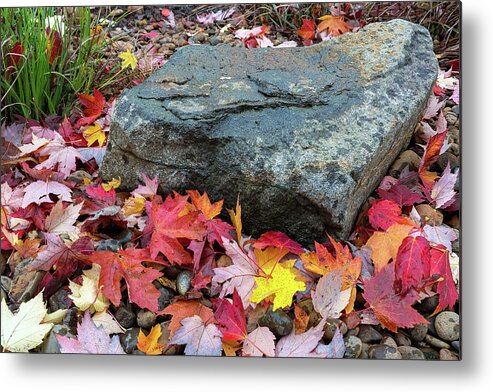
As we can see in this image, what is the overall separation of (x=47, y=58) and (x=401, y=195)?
825mm

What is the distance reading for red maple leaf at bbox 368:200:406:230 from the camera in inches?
46.0

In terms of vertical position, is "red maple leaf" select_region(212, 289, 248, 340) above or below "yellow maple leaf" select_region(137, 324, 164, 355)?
above

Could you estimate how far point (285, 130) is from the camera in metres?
1.13

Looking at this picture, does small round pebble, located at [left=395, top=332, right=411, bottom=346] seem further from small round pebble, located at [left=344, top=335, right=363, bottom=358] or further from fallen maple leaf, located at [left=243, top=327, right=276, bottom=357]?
fallen maple leaf, located at [left=243, top=327, right=276, bottom=357]

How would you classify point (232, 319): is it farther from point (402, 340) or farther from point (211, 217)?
point (402, 340)

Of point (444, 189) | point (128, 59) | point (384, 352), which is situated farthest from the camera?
point (128, 59)

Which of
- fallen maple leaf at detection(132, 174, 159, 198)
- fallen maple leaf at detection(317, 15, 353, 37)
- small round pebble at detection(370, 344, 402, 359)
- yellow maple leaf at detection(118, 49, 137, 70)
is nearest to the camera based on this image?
small round pebble at detection(370, 344, 402, 359)

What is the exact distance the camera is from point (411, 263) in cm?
110

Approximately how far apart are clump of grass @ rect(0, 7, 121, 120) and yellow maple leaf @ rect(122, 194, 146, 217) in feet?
1.01

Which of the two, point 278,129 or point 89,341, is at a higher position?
point 278,129

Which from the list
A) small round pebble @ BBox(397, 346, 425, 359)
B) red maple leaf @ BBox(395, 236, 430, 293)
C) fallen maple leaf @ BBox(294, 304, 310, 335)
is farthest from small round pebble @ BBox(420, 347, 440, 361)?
fallen maple leaf @ BBox(294, 304, 310, 335)

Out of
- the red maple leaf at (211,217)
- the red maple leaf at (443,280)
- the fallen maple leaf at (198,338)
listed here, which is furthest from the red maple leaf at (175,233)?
the red maple leaf at (443,280)

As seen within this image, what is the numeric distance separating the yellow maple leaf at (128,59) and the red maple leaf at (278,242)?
1.79 feet

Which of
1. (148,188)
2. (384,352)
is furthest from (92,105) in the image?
(384,352)
